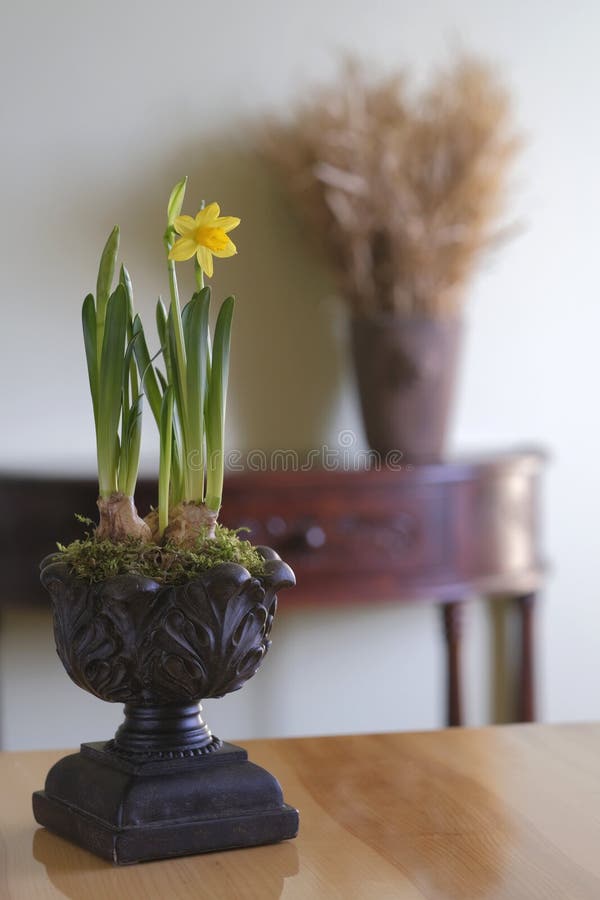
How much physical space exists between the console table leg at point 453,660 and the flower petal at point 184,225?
1469 mm

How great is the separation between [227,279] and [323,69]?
0.46 metres

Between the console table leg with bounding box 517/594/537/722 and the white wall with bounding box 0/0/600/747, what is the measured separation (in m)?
0.16

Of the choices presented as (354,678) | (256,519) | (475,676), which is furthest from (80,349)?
(475,676)

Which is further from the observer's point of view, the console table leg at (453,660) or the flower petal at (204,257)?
the console table leg at (453,660)

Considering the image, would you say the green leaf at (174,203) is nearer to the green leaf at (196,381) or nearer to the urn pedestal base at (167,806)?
the green leaf at (196,381)

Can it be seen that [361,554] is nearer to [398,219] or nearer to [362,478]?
[362,478]

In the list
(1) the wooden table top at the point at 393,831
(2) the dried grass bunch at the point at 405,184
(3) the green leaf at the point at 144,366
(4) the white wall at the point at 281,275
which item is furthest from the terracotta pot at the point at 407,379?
(3) the green leaf at the point at 144,366

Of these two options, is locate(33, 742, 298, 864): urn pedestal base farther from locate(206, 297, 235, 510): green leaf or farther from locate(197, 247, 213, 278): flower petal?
locate(197, 247, 213, 278): flower petal

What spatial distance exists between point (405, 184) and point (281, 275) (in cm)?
36

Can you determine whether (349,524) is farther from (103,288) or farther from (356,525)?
(103,288)

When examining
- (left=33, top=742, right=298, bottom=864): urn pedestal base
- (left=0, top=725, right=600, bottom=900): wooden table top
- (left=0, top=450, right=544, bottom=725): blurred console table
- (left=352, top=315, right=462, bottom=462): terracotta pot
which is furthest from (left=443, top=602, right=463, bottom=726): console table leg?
(left=33, top=742, right=298, bottom=864): urn pedestal base

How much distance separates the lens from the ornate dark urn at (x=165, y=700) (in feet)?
2.47

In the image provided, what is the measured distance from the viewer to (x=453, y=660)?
7.35 feet

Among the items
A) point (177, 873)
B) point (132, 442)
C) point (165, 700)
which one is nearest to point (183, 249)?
point (132, 442)
